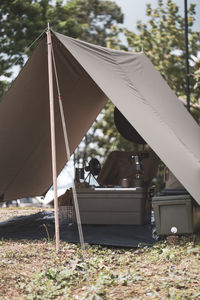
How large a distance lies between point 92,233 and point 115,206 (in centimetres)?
68

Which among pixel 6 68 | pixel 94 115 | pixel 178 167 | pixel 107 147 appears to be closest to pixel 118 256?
pixel 178 167

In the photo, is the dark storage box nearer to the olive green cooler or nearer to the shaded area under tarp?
the shaded area under tarp

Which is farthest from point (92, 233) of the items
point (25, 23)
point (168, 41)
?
point (168, 41)

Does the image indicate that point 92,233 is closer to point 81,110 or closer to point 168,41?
point 81,110

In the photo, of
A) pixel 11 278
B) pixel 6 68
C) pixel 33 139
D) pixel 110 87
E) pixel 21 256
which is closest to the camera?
pixel 11 278

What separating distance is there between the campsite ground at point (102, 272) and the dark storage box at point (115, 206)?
116 centimetres

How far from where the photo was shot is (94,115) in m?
7.47

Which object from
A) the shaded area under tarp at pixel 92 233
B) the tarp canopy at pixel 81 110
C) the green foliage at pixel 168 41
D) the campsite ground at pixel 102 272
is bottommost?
the shaded area under tarp at pixel 92 233

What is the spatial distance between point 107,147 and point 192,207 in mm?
11876

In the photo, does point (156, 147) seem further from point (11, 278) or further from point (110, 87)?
point (11, 278)

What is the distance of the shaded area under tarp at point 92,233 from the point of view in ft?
15.1

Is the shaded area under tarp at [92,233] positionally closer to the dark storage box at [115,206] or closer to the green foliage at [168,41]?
the dark storage box at [115,206]

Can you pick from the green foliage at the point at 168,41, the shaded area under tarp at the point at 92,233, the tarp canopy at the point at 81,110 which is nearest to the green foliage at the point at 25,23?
the green foliage at the point at 168,41

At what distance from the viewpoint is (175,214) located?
4.48 meters
